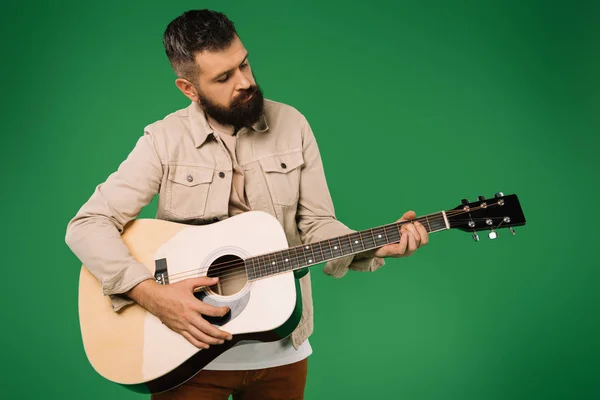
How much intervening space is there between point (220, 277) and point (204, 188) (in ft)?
1.26

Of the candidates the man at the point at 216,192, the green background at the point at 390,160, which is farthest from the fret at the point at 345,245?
the green background at the point at 390,160

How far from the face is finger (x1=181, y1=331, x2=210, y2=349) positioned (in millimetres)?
871

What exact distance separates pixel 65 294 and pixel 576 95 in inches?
139

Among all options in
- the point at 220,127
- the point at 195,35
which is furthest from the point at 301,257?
the point at 195,35

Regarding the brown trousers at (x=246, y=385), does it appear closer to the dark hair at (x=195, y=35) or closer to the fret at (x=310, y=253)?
the fret at (x=310, y=253)

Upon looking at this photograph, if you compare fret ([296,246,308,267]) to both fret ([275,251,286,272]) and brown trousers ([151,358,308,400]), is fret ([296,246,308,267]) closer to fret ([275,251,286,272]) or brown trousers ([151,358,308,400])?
fret ([275,251,286,272])

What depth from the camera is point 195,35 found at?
7.23 ft

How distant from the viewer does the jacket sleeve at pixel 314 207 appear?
7.49ft

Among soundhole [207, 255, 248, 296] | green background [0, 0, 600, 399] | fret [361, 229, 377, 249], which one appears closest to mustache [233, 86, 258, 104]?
soundhole [207, 255, 248, 296]

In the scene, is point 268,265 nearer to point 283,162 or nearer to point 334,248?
point 334,248

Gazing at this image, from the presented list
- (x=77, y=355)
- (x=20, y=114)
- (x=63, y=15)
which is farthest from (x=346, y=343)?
(x=63, y=15)

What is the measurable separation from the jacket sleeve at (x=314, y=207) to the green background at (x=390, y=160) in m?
1.23

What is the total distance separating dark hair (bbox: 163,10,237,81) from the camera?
86.5 inches

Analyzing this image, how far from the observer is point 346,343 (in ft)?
12.1
